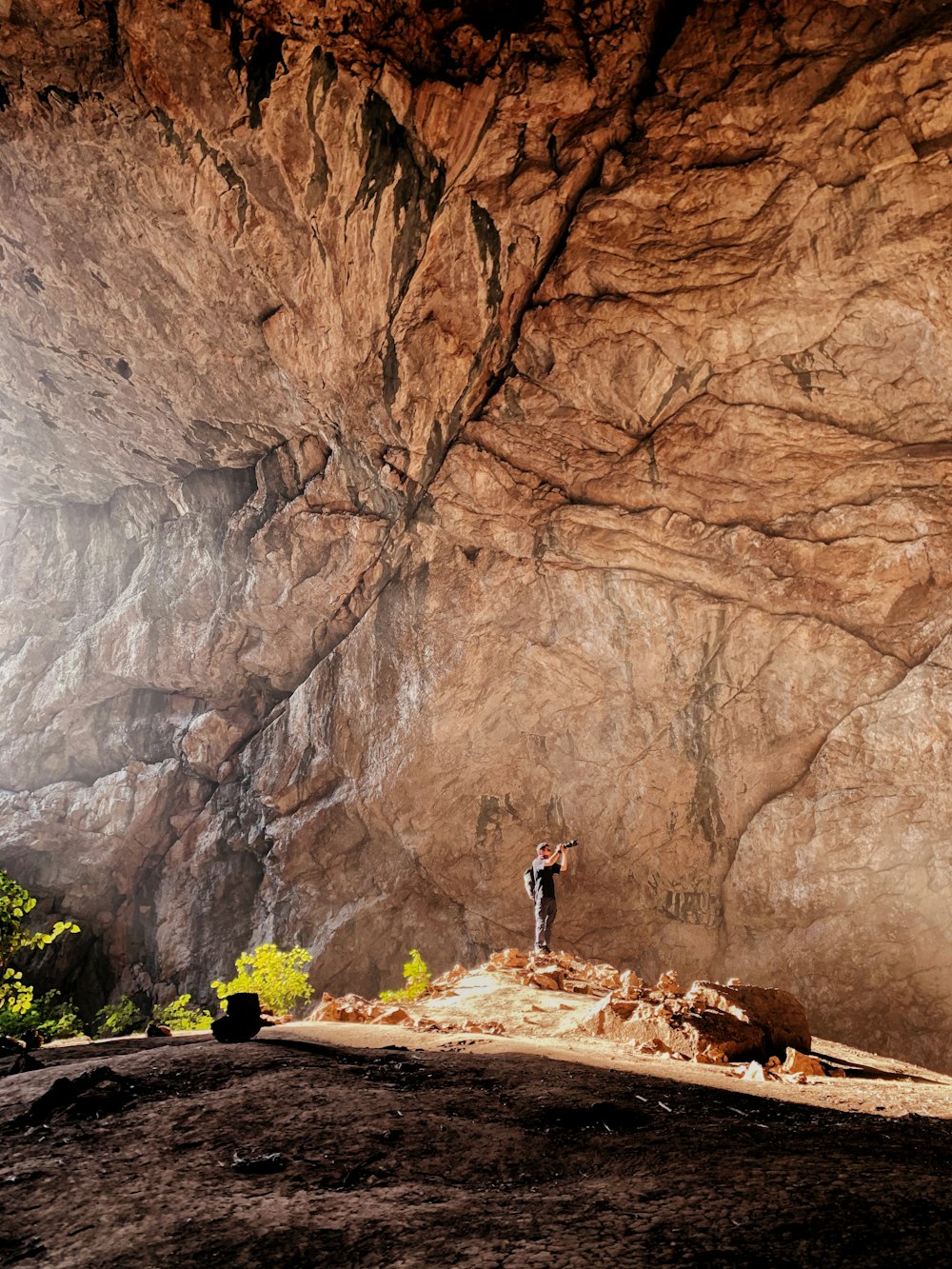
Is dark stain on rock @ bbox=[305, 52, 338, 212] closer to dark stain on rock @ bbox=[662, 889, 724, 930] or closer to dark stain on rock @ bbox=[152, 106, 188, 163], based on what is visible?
dark stain on rock @ bbox=[152, 106, 188, 163]

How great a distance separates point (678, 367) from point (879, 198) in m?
3.22

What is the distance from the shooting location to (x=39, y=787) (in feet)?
64.4

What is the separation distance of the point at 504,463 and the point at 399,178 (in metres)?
4.77

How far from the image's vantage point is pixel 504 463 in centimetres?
1352

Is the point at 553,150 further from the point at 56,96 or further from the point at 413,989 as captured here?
the point at 413,989

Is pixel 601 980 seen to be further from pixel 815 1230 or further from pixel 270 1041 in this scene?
pixel 815 1230

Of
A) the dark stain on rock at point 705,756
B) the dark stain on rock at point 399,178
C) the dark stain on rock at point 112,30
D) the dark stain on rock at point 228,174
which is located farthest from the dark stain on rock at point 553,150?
the dark stain on rock at point 705,756

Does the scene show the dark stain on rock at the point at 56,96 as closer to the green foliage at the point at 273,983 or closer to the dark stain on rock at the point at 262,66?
the dark stain on rock at the point at 262,66

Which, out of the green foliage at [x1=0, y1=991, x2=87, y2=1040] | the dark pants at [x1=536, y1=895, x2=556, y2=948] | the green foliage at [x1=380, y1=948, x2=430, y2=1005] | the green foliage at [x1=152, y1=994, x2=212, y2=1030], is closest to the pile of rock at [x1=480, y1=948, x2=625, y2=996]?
the dark pants at [x1=536, y1=895, x2=556, y2=948]

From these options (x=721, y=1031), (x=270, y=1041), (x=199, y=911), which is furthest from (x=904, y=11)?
(x=199, y=911)

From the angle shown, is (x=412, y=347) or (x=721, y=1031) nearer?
(x=721, y=1031)

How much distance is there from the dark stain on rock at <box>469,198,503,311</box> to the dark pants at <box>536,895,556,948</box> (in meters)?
9.24

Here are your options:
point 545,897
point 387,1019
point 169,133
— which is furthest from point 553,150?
point 387,1019

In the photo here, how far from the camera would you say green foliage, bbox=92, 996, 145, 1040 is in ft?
49.2
